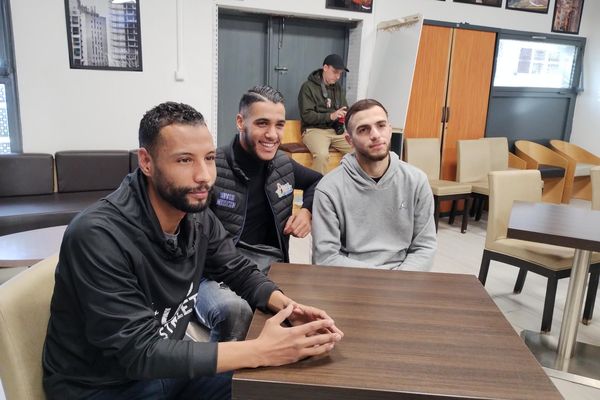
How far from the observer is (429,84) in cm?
502

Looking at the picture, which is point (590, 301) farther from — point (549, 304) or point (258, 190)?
point (258, 190)

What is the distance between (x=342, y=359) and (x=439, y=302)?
0.43 m

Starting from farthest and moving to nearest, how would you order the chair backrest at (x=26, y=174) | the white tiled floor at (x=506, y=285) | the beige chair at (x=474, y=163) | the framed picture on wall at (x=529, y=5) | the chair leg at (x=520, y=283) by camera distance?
the framed picture on wall at (x=529, y=5)
the beige chair at (x=474, y=163)
the chair backrest at (x=26, y=174)
the chair leg at (x=520, y=283)
the white tiled floor at (x=506, y=285)

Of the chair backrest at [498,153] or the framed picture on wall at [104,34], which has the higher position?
the framed picture on wall at [104,34]

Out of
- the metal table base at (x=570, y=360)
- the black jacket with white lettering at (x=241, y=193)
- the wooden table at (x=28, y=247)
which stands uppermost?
the black jacket with white lettering at (x=241, y=193)

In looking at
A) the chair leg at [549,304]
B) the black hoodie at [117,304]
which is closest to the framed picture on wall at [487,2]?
the chair leg at [549,304]

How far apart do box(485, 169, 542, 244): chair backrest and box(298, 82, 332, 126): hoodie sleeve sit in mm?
2146

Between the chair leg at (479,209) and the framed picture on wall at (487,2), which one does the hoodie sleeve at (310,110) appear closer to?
the chair leg at (479,209)

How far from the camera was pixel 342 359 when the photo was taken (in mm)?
1034

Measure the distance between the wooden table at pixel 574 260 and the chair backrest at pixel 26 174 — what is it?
11.5 feet

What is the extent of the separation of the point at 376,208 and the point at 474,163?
3.58m

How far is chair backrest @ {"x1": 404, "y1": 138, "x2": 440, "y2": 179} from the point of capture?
4.86 m

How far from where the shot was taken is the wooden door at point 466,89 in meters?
5.10

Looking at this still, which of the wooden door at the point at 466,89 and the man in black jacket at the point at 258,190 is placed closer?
the man in black jacket at the point at 258,190
